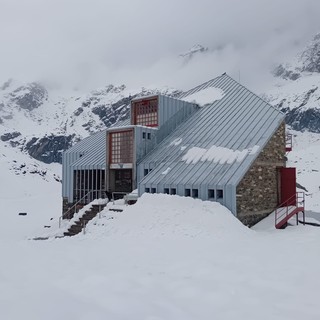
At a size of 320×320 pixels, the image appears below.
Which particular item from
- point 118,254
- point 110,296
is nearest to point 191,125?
point 118,254

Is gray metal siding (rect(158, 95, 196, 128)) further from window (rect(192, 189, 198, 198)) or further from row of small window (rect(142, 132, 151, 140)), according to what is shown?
window (rect(192, 189, 198, 198))

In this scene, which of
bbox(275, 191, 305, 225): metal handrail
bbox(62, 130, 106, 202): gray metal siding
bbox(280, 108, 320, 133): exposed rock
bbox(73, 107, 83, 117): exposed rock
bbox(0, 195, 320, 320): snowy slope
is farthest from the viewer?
bbox(73, 107, 83, 117): exposed rock

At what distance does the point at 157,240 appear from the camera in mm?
15664

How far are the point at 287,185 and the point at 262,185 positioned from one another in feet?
8.77

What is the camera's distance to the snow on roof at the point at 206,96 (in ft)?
94.5

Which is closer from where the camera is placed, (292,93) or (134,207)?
(134,207)

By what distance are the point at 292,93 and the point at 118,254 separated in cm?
20132

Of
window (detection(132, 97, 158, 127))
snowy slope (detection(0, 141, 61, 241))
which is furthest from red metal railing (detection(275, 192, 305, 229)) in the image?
snowy slope (detection(0, 141, 61, 241))

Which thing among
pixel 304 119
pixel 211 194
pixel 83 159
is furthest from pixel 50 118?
pixel 211 194

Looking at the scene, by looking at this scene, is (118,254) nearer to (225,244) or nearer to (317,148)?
(225,244)

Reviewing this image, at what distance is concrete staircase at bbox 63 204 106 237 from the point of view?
70.2 ft

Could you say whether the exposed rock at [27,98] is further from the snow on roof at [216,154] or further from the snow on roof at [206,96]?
the snow on roof at [216,154]

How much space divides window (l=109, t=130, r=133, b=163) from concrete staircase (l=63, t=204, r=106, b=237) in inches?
156

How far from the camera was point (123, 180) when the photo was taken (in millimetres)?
26234
